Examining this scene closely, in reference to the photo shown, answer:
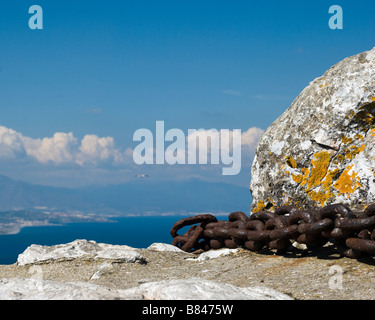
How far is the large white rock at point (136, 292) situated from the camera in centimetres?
303

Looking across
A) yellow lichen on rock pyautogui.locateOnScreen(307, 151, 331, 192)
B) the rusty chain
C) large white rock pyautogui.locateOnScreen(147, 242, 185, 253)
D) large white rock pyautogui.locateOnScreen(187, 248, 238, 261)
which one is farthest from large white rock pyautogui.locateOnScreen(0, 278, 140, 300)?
yellow lichen on rock pyautogui.locateOnScreen(307, 151, 331, 192)

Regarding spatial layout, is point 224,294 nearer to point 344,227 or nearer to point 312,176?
point 344,227

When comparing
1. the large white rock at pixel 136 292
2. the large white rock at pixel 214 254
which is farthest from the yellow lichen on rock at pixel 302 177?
the large white rock at pixel 136 292

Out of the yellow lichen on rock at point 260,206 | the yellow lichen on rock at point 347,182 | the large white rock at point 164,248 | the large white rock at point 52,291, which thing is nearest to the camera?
the large white rock at point 52,291

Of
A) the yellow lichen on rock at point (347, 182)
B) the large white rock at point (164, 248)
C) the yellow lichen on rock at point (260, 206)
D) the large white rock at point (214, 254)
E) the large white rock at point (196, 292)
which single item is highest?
the yellow lichen on rock at point (347, 182)

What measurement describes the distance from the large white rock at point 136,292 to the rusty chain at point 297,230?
129 cm

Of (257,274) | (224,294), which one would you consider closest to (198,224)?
(257,274)

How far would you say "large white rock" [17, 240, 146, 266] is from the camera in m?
5.48

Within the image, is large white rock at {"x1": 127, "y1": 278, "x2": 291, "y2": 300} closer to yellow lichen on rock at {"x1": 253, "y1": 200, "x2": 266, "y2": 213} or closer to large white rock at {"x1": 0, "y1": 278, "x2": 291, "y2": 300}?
large white rock at {"x1": 0, "y1": 278, "x2": 291, "y2": 300}

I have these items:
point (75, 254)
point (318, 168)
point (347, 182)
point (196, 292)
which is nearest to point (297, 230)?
point (347, 182)

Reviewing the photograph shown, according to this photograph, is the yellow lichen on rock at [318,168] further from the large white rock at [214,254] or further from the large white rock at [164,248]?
the large white rock at [164,248]

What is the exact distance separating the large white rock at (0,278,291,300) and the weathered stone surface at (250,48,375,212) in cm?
228

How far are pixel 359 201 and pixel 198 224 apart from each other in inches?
83.4
